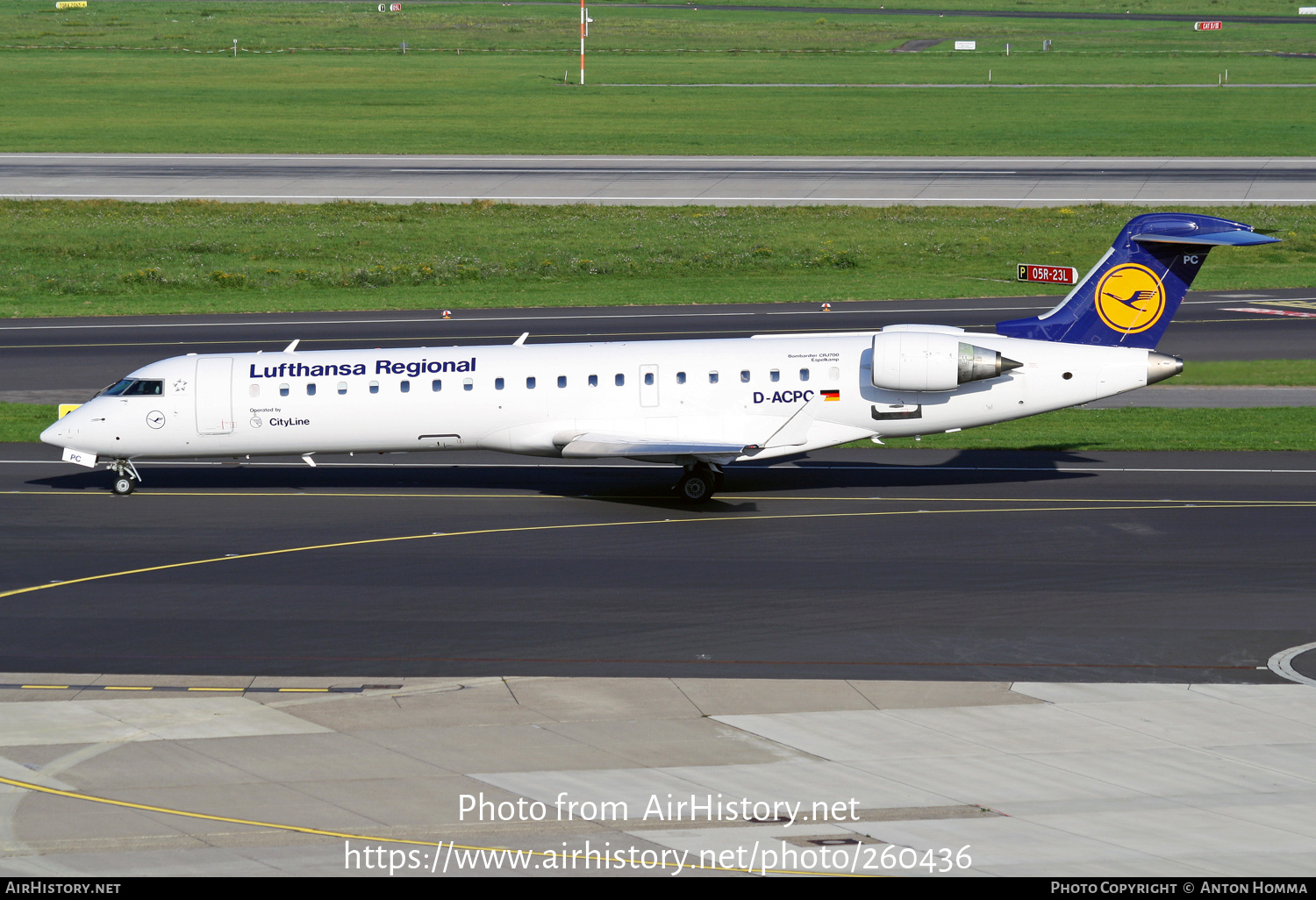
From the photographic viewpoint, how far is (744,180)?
258ft

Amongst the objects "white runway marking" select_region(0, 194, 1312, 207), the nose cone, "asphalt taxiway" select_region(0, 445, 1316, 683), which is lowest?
"asphalt taxiway" select_region(0, 445, 1316, 683)

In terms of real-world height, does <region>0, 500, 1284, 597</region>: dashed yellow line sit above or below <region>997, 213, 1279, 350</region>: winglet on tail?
below

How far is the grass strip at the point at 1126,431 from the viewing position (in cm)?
3606

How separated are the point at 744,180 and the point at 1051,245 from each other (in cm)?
2202

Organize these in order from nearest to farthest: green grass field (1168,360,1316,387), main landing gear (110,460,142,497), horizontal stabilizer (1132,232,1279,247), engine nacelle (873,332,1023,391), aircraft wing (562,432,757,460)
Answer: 1. horizontal stabilizer (1132,232,1279,247)
2. aircraft wing (562,432,757,460)
3. engine nacelle (873,332,1023,391)
4. main landing gear (110,460,142,497)
5. green grass field (1168,360,1316,387)

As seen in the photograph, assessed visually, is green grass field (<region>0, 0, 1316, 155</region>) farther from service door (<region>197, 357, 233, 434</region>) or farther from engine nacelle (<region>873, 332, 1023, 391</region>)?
service door (<region>197, 357, 233, 434</region>)

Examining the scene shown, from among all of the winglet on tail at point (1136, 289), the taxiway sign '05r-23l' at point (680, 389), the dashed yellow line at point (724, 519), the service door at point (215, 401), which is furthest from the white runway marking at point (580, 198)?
the dashed yellow line at point (724, 519)

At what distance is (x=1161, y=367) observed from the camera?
30562 mm

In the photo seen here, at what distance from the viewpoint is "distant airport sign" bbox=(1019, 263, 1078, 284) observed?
51.2 meters

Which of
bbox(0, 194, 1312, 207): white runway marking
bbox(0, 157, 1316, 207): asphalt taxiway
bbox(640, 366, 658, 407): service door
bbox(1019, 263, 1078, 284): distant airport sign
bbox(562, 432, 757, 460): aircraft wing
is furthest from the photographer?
bbox(0, 157, 1316, 207): asphalt taxiway

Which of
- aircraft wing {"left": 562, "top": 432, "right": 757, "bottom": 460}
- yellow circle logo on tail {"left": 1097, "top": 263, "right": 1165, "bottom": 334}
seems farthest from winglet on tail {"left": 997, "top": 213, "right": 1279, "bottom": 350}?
aircraft wing {"left": 562, "top": 432, "right": 757, "bottom": 460}

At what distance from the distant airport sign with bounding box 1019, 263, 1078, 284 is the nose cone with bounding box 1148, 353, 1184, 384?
19414 millimetres

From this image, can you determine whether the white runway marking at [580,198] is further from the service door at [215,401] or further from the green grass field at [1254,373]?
the service door at [215,401]

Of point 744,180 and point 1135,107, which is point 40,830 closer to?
point 744,180
